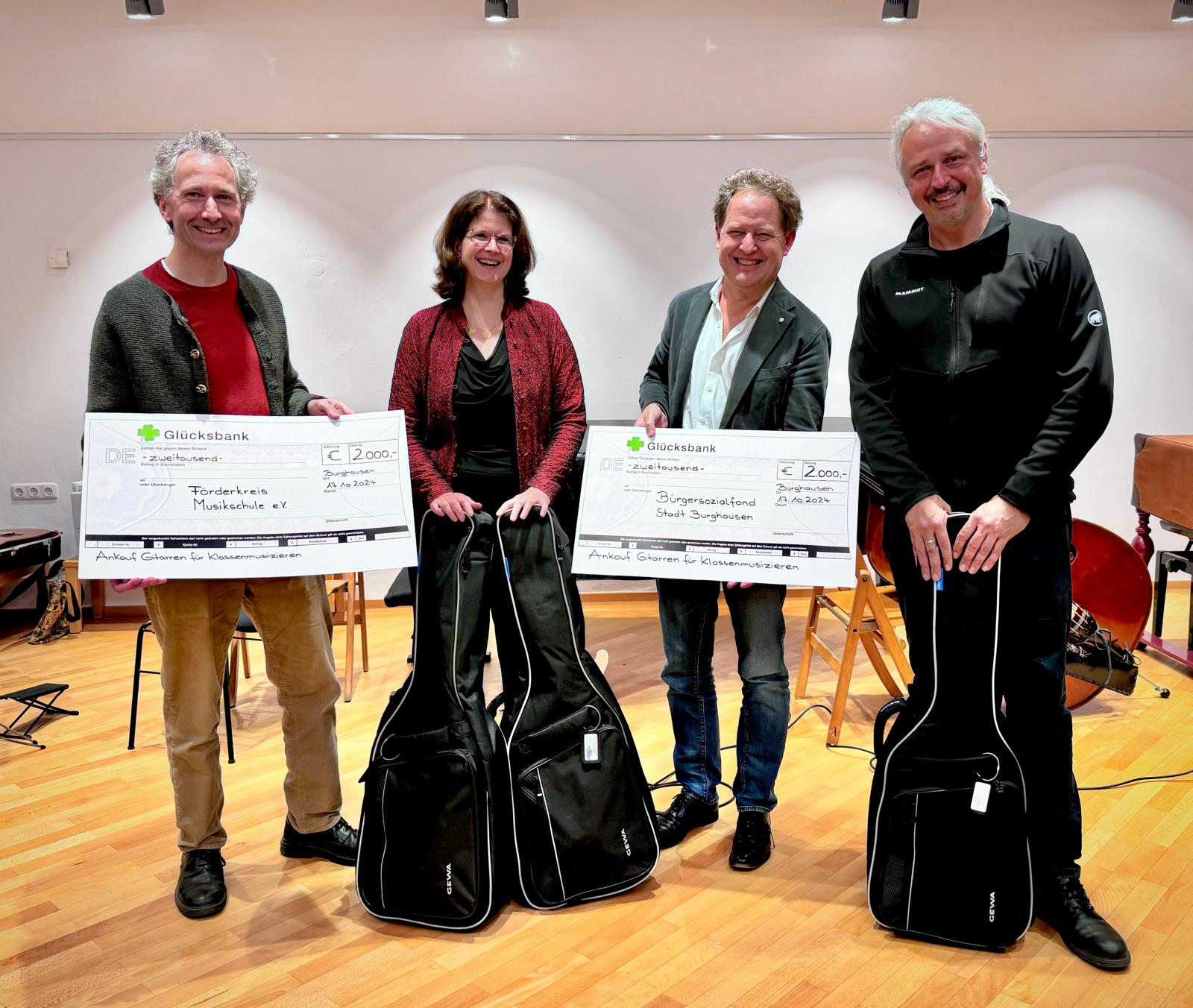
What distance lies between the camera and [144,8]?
462 centimetres

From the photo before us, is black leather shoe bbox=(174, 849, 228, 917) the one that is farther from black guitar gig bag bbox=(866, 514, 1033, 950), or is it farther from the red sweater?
black guitar gig bag bbox=(866, 514, 1033, 950)

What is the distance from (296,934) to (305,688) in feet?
1.91

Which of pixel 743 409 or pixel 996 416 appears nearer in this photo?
pixel 996 416

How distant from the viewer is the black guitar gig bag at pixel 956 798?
6.64ft

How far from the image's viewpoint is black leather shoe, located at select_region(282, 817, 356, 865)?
Answer: 2.50 meters

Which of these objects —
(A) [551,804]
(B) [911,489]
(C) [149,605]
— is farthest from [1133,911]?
(C) [149,605]

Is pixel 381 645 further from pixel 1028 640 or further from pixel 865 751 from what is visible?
pixel 1028 640

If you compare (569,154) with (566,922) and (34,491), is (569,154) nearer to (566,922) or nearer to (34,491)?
(34,491)

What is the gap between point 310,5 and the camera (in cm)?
481

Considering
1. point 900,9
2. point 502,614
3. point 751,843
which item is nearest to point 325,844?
point 502,614

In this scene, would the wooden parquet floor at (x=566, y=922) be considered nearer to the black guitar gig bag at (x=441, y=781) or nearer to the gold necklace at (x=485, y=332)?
the black guitar gig bag at (x=441, y=781)

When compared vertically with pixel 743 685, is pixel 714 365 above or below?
above

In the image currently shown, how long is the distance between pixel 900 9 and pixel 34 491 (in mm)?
5409

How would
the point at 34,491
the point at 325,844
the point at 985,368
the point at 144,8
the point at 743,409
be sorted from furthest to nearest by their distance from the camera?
1. the point at 34,491
2. the point at 144,8
3. the point at 325,844
4. the point at 743,409
5. the point at 985,368
